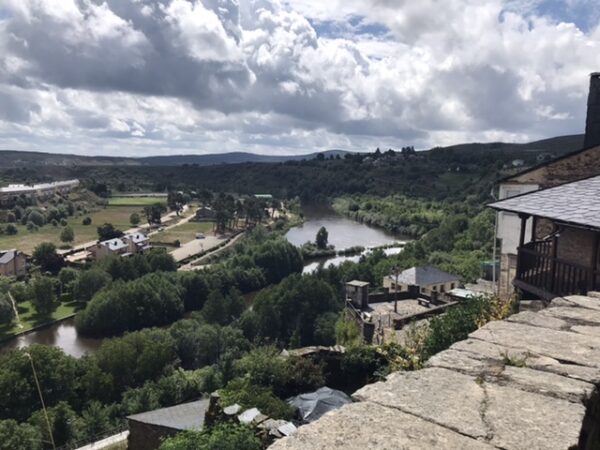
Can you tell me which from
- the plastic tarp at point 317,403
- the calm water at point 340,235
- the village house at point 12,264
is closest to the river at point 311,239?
the calm water at point 340,235

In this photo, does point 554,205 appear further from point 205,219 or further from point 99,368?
point 205,219

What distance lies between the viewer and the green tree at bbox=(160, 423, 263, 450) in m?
9.44

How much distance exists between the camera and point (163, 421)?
14.9 metres

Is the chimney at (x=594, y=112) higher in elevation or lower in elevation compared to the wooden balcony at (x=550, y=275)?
higher

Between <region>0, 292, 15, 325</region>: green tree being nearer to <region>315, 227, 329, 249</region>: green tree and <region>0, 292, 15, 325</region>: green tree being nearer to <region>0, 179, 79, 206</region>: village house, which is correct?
<region>315, 227, 329, 249</region>: green tree

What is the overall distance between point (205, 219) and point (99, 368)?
271ft

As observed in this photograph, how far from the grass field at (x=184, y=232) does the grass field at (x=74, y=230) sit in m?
8.87

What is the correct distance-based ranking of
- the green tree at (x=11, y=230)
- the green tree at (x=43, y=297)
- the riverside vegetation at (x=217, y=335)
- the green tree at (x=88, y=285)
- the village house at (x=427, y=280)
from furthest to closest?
1. the green tree at (x=11, y=230)
2. the green tree at (x=88, y=285)
3. the green tree at (x=43, y=297)
4. the village house at (x=427, y=280)
5. the riverside vegetation at (x=217, y=335)

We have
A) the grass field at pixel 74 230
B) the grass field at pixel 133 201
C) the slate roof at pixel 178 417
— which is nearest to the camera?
the slate roof at pixel 178 417

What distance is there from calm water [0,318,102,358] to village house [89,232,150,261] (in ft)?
73.4

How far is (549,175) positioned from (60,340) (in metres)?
39.5

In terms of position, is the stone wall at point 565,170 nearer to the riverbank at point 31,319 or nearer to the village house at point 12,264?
the riverbank at point 31,319

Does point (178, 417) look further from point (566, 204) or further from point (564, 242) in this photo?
point (566, 204)

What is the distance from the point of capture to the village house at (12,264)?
58.4m
